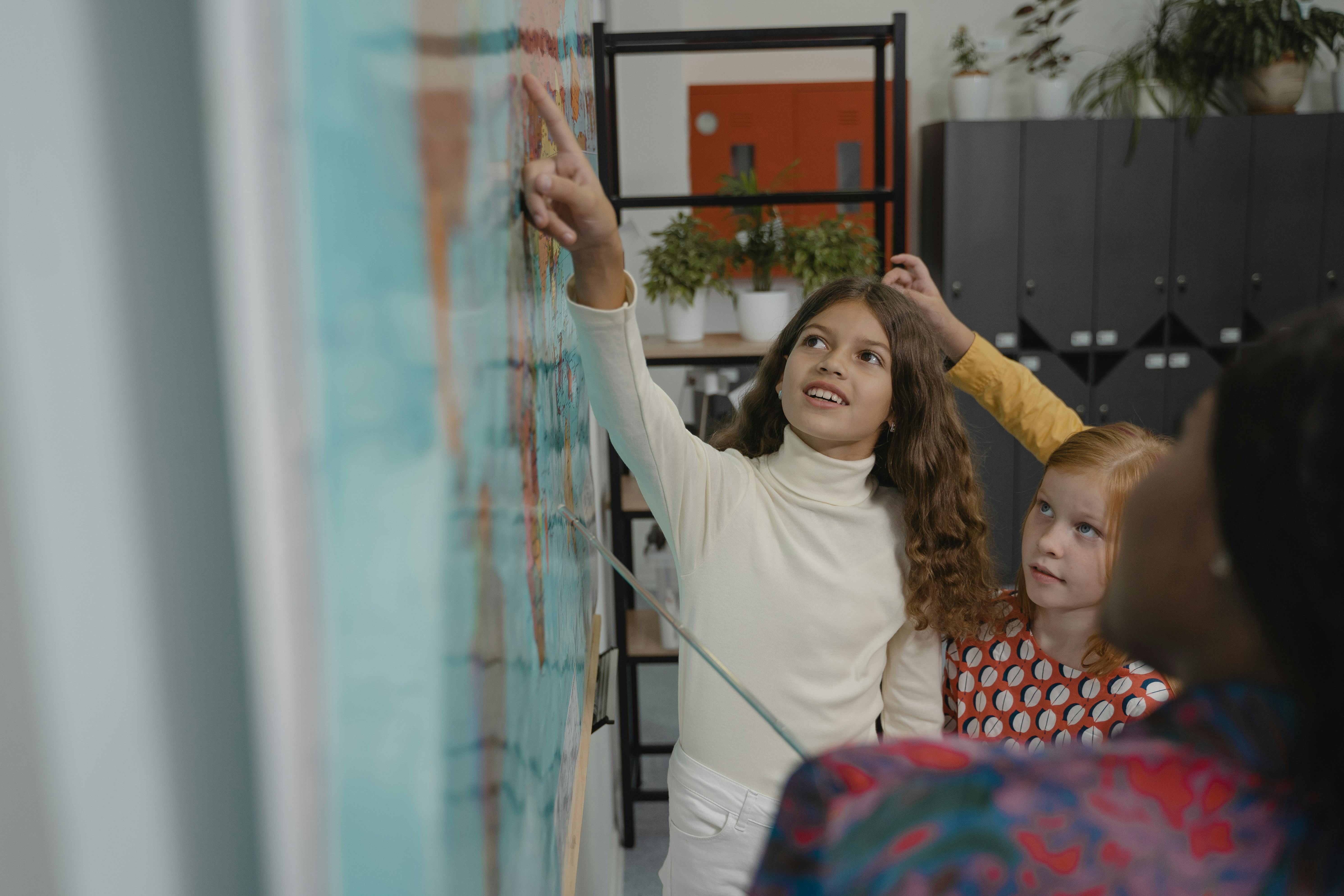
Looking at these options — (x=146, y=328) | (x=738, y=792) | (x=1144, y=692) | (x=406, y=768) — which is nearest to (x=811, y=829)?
(x=406, y=768)

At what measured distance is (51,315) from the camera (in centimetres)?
23

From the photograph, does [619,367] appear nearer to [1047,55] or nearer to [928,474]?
[928,474]

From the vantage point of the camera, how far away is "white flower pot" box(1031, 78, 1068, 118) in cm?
360

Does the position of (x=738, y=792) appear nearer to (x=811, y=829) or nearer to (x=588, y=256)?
(x=588, y=256)

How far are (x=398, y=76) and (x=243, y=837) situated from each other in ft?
0.84

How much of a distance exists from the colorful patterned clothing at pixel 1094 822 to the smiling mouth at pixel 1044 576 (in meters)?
0.83

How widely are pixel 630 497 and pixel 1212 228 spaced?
2.65 metres

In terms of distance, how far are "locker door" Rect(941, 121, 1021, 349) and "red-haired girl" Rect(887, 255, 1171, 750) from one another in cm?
236

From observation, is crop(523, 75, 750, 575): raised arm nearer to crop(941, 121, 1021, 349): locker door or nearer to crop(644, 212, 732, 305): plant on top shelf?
crop(644, 212, 732, 305): plant on top shelf

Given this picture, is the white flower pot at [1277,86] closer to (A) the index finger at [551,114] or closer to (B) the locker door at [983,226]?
(B) the locker door at [983,226]

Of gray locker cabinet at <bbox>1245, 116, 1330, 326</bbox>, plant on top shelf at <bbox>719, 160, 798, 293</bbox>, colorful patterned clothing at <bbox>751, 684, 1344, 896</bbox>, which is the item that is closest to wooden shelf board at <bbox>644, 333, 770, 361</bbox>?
plant on top shelf at <bbox>719, 160, 798, 293</bbox>

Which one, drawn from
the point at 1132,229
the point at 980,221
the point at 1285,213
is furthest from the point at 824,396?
the point at 1285,213

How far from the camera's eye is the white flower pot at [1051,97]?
360 cm

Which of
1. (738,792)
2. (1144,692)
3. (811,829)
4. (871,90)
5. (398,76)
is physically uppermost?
(871,90)
